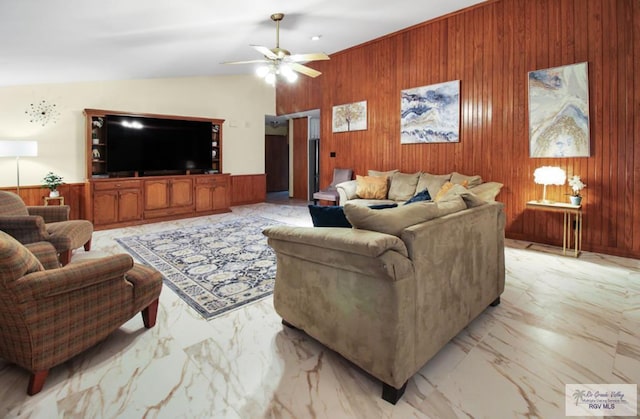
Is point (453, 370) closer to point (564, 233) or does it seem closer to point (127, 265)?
point (127, 265)

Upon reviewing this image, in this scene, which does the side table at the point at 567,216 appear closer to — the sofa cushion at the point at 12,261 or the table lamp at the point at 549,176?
the table lamp at the point at 549,176

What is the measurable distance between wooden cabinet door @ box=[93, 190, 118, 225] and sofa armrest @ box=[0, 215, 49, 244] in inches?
97.2

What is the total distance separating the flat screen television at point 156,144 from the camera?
19.5ft

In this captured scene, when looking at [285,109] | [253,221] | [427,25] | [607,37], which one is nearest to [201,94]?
[285,109]

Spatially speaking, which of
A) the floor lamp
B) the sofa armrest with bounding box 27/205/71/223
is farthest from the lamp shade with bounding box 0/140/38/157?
the sofa armrest with bounding box 27/205/71/223

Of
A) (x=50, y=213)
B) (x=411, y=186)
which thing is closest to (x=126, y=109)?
(x=50, y=213)

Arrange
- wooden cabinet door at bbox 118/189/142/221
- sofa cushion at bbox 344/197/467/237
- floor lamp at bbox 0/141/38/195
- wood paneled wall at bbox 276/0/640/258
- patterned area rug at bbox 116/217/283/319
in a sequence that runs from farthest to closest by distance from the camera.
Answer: wooden cabinet door at bbox 118/189/142/221
floor lamp at bbox 0/141/38/195
wood paneled wall at bbox 276/0/640/258
patterned area rug at bbox 116/217/283/319
sofa cushion at bbox 344/197/467/237

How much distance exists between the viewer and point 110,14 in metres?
3.43

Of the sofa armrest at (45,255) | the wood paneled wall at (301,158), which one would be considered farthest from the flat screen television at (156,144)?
the sofa armrest at (45,255)

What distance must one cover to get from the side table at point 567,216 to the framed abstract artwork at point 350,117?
A: 3.40 meters

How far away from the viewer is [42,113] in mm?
5555

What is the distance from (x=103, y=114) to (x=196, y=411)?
5.83 meters

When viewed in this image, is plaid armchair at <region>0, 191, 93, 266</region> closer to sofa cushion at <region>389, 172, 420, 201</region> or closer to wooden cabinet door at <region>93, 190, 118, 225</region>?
wooden cabinet door at <region>93, 190, 118, 225</region>

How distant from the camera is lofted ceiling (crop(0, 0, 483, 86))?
3.35 metres
